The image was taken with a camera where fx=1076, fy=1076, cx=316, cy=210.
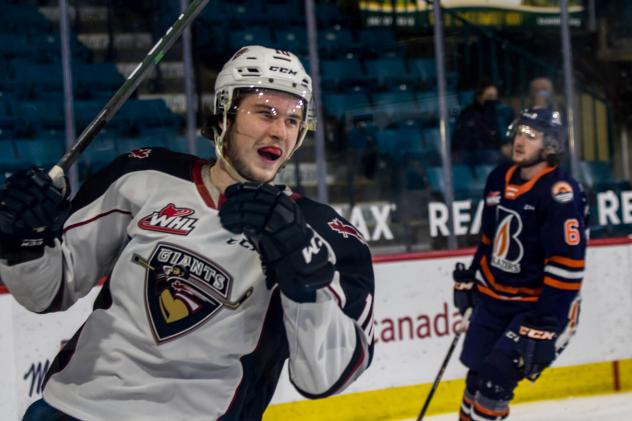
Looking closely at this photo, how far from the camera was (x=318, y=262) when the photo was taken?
131cm

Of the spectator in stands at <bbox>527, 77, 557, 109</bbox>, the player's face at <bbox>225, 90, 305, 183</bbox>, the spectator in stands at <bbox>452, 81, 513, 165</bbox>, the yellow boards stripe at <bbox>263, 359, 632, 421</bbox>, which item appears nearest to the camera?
the player's face at <bbox>225, 90, 305, 183</bbox>

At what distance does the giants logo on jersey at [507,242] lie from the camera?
11.3 feet

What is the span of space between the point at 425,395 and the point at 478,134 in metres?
1.50

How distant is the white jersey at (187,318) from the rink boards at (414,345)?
78.9 inches

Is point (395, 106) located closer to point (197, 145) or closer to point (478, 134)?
point (478, 134)

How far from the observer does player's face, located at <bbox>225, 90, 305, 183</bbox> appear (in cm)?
149

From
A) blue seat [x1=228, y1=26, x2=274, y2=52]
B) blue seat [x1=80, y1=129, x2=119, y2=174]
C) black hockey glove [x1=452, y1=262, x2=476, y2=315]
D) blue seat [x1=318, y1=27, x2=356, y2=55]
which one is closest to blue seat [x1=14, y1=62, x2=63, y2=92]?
blue seat [x1=80, y1=129, x2=119, y2=174]

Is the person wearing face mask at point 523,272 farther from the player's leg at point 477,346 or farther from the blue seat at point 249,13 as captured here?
the blue seat at point 249,13

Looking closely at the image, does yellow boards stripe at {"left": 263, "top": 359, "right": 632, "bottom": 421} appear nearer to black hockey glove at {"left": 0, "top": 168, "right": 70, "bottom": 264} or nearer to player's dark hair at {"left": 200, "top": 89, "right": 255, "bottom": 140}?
player's dark hair at {"left": 200, "top": 89, "right": 255, "bottom": 140}

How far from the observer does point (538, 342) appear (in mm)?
3246

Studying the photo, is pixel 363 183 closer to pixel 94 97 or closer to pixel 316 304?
pixel 94 97

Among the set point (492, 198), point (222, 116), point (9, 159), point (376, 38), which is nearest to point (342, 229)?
point (222, 116)

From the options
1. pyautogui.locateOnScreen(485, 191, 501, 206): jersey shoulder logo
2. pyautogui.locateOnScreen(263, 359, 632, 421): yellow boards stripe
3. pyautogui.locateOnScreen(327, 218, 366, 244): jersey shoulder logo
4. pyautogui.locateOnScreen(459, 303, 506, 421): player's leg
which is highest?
pyautogui.locateOnScreen(327, 218, 366, 244): jersey shoulder logo

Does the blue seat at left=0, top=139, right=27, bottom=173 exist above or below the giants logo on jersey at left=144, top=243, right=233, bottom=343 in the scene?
above
